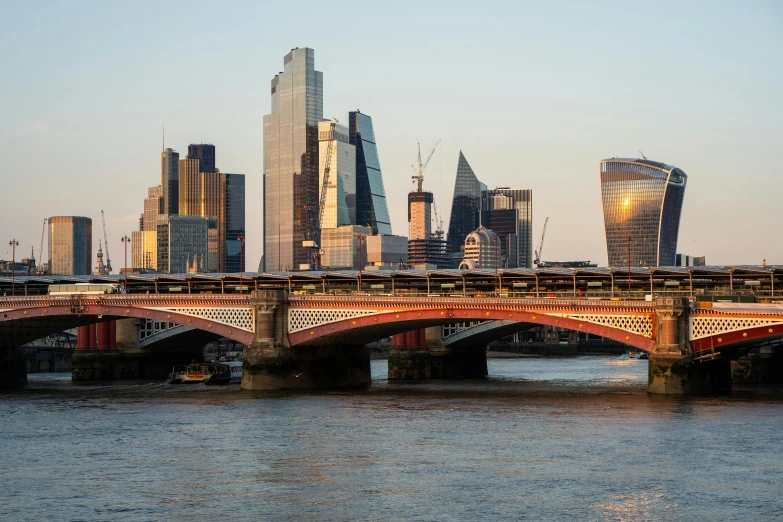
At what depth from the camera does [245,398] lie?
100500mm

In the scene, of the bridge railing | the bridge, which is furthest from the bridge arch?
the bridge railing

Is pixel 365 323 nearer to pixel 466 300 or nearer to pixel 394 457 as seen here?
pixel 466 300

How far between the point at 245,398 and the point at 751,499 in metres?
54.6

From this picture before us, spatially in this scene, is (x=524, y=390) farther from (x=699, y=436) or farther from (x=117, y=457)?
(x=117, y=457)

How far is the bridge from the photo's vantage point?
91500 millimetres

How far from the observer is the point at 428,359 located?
450 ft

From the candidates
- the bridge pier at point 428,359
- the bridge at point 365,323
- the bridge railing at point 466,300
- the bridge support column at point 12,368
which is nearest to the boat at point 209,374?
the bridge at point 365,323

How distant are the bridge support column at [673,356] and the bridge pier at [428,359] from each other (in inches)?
1759

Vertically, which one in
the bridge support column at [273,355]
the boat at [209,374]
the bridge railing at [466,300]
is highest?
the bridge railing at [466,300]

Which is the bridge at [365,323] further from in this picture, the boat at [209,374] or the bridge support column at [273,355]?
the boat at [209,374]

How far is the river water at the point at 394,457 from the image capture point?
2111 inches

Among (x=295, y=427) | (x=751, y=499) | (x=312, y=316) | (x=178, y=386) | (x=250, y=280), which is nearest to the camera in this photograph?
(x=751, y=499)

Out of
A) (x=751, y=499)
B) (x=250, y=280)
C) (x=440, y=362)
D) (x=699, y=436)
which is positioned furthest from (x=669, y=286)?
(x=751, y=499)

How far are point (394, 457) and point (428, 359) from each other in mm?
70434
